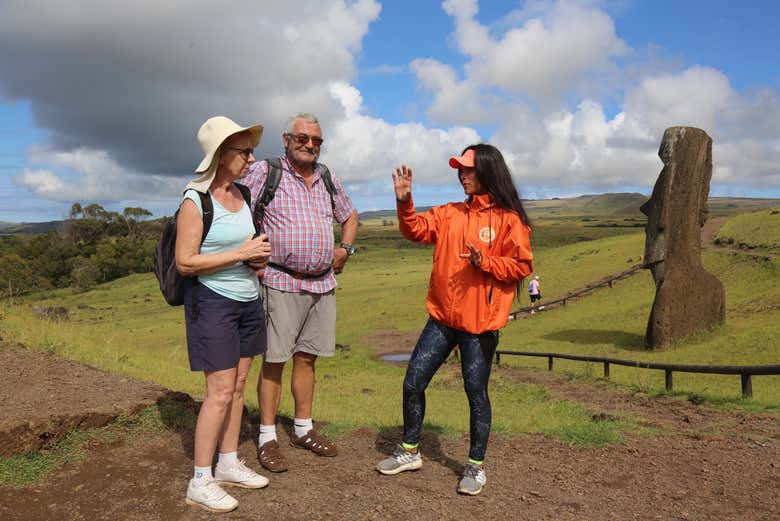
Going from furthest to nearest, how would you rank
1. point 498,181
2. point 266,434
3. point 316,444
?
1. point 316,444
2. point 266,434
3. point 498,181

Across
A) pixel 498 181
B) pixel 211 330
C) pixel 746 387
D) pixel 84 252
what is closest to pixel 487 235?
pixel 498 181

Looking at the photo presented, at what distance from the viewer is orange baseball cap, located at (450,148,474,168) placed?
14.7ft

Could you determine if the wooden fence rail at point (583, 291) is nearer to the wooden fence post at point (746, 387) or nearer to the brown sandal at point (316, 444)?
the wooden fence post at point (746, 387)

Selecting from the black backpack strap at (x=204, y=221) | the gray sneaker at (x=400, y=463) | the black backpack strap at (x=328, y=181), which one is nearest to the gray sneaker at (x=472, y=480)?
the gray sneaker at (x=400, y=463)

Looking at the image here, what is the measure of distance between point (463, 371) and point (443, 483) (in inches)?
36.2

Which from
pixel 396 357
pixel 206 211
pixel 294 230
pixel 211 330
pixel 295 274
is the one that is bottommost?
pixel 396 357

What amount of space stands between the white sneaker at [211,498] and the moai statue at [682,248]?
14981mm

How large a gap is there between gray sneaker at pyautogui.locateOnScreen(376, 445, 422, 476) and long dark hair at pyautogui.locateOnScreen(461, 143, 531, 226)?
2.16m

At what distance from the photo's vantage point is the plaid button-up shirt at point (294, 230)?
185 inches

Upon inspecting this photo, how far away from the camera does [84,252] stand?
92.1m

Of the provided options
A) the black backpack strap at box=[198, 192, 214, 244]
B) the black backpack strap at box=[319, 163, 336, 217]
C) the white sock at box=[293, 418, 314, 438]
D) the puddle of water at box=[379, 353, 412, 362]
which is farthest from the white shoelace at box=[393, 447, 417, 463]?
the puddle of water at box=[379, 353, 412, 362]

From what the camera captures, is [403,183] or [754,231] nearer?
[403,183]

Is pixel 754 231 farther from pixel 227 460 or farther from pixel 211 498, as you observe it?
pixel 211 498

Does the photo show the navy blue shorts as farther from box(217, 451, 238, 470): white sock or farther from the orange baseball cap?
the orange baseball cap
